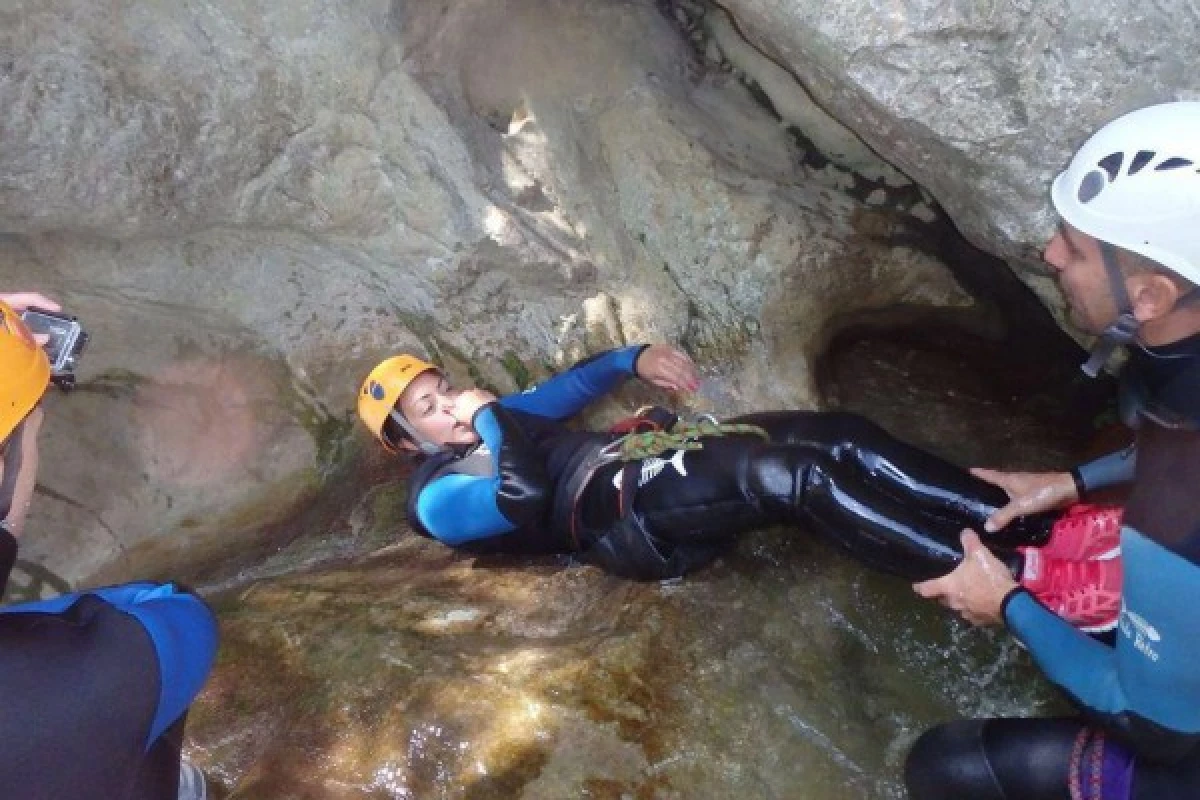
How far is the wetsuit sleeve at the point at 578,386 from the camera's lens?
382 centimetres

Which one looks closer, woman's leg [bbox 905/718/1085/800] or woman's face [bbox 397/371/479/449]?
woman's leg [bbox 905/718/1085/800]

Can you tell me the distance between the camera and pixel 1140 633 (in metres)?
2.09

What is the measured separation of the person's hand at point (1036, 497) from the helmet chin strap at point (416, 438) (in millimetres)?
2129

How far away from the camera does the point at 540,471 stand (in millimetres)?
3566

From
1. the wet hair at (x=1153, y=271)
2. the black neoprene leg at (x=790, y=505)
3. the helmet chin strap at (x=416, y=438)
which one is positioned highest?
the wet hair at (x=1153, y=271)

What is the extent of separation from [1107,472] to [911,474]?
0.56m

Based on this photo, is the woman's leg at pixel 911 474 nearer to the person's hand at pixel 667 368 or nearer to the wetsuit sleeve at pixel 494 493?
the person's hand at pixel 667 368

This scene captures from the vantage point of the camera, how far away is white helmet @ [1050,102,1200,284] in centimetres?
219

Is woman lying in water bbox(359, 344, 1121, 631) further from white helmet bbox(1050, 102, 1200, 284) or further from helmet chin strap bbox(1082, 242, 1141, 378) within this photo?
white helmet bbox(1050, 102, 1200, 284)

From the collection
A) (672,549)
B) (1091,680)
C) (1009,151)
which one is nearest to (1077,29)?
(1009,151)

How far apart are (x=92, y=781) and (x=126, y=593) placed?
23.8 inches

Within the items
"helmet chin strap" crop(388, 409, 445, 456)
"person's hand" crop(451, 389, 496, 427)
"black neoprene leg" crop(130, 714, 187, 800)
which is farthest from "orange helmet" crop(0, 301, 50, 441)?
"person's hand" crop(451, 389, 496, 427)

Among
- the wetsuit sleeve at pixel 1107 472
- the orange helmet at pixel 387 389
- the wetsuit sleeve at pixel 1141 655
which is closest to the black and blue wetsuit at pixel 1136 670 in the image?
the wetsuit sleeve at pixel 1141 655

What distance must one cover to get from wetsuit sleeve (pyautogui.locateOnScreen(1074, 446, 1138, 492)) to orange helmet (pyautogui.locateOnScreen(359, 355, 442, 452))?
7.98 feet
